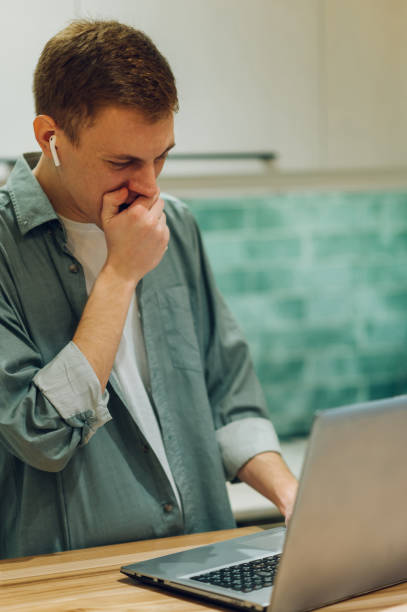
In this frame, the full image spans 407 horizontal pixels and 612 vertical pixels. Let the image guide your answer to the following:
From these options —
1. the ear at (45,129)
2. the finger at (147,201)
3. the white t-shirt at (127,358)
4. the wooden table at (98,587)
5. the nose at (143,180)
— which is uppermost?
the ear at (45,129)

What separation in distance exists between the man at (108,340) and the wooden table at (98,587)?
122 millimetres

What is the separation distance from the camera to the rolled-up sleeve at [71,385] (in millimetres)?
1232

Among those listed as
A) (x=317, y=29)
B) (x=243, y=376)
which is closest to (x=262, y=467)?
(x=243, y=376)

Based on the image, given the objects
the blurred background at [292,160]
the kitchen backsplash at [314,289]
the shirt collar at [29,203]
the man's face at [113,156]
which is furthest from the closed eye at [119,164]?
the kitchen backsplash at [314,289]

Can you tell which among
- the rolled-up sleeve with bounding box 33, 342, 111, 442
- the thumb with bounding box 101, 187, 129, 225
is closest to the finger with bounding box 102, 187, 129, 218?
the thumb with bounding box 101, 187, 129, 225

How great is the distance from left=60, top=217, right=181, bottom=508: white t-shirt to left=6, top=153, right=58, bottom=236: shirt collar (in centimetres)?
6

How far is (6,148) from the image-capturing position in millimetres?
1898

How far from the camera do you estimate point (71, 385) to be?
4.05 ft

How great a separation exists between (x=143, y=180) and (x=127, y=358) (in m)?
0.30

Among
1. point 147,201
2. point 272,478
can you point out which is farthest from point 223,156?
point 272,478

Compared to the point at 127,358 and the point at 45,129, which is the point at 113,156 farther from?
the point at 127,358

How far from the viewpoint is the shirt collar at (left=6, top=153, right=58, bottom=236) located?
1.38m

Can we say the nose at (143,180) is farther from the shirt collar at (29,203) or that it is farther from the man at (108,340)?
the shirt collar at (29,203)

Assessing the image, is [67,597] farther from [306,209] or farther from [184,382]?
[306,209]
